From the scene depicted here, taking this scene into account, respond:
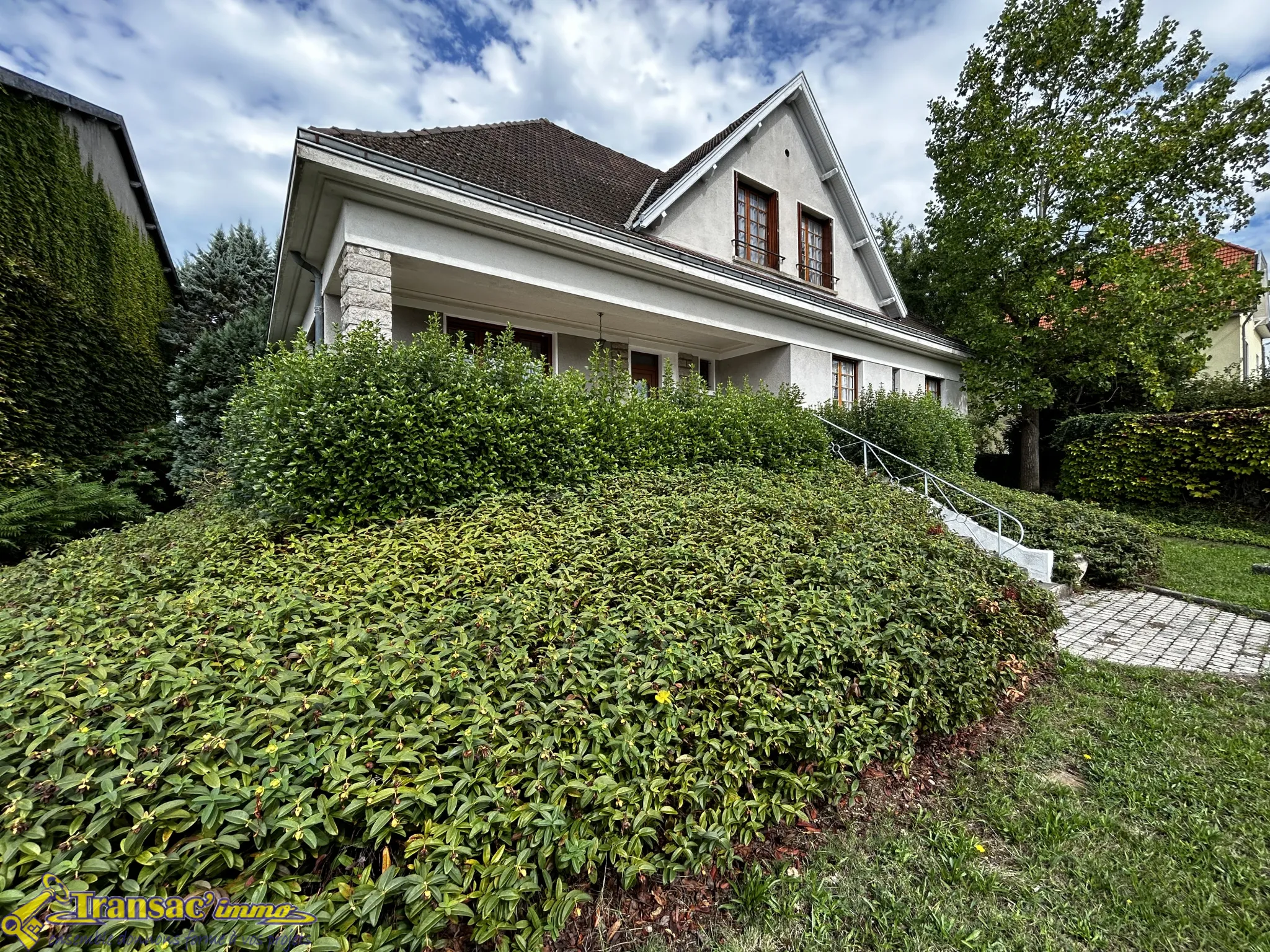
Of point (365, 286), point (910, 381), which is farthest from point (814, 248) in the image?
point (365, 286)

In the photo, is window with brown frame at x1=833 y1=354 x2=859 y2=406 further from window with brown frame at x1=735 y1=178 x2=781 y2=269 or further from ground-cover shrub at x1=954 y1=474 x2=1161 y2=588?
ground-cover shrub at x1=954 y1=474 x2=1161 y2=588

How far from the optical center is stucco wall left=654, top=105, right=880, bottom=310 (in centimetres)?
1001

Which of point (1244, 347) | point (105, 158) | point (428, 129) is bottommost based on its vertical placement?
point (1244, 347)

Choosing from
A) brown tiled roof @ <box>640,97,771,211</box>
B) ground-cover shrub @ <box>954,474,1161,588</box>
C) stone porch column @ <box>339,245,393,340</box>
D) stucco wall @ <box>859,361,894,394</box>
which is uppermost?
brown tiled roof @ <box>640,97,771,211</box>

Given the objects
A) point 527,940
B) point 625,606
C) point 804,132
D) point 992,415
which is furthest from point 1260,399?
point 527,940

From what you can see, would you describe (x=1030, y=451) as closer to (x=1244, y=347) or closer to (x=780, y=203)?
(x=780, y=203)

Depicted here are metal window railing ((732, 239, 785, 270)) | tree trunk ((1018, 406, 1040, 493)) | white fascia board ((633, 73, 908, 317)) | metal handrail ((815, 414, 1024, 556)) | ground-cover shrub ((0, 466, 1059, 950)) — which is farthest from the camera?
tree trunk ((1018, 406, 1040, 493))

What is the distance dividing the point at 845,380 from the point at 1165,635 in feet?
23.7

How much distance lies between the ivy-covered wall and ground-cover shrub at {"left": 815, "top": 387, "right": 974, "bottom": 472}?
12.6 metres

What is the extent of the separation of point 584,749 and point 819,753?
113 centimetres

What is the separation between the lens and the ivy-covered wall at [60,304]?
709 centimetres

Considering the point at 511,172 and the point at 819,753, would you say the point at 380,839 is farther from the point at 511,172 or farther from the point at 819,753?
the point at 511,172

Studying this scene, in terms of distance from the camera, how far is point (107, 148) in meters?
11.1

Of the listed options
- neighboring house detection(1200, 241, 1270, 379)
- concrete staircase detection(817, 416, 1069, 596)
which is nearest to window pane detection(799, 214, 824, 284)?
concrete staircase detection(817, 416, 1069, 596)
